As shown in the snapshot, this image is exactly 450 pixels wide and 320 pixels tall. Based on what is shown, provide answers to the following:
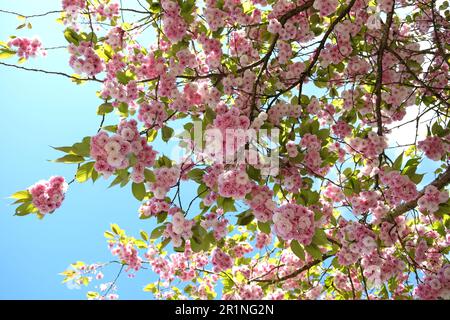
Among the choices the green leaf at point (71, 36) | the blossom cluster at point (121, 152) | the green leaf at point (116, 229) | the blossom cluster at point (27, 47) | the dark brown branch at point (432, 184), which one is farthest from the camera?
the green leaf at point (116, 229)

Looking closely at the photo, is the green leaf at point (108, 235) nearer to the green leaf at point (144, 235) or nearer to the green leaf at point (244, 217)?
the green leaf at point (144, 235)

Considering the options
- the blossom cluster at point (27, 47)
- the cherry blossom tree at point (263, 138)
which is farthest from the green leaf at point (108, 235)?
the blossom cluster at point (27, 47)

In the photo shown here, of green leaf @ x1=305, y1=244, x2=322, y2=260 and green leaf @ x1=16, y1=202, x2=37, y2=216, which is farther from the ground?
green leaf @ x1=16, y1=202, x2=37, y2=216

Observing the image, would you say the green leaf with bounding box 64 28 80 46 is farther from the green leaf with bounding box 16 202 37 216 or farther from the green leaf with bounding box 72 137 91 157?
the green leaf with bounding box 16 202 37 216

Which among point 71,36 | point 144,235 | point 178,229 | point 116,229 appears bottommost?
point 178,229

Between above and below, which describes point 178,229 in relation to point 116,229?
below

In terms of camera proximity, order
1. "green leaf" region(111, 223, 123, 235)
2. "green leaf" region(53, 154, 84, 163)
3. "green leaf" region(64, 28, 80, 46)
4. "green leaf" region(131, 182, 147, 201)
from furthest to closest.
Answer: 1. "green leaf" region(111, 223, 123, 235)
2. "green leaf" region(64, 28, 80, 46)
3. "green leaf" region(131, 182, 147, 201)
4. "green leaf" region(53, 154, 84, 163)

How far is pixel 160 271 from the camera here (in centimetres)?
516

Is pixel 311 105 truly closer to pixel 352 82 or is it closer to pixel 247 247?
pixel 352 82

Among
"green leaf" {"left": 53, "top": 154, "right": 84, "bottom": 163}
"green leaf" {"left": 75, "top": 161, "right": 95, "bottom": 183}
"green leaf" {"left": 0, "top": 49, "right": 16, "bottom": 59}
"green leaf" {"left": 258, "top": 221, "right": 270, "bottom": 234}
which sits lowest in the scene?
"green leaf" {"left": 258, "top": 221, "right": 270, "bottom": 234}

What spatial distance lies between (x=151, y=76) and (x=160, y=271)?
2843 millimetres

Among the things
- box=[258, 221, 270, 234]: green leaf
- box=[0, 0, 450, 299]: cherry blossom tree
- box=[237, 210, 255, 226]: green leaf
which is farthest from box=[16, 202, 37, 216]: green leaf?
box=[258, 221, 270, 234]: green leaf

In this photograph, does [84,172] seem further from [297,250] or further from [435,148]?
[435,148]

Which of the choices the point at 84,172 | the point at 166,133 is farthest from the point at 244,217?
the point at 84,172
